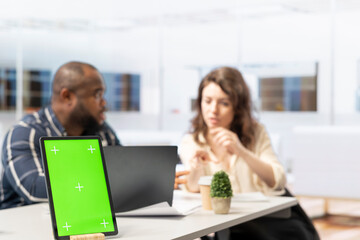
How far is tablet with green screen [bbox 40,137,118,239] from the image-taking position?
1422mm

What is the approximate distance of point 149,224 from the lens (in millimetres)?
1684

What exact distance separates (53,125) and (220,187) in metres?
0.94

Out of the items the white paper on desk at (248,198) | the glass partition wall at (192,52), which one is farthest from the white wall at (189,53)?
the white paper on desk at (248,198)

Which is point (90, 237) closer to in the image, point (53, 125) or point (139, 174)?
point (139, 174)

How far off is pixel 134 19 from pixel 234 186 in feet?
18.6

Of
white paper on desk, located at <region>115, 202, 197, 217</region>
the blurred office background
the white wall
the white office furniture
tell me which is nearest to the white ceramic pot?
white paper on desk, located at <region>115, 202, 197, 217</region>

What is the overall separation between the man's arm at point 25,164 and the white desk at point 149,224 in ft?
0.37

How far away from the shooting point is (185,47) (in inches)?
301

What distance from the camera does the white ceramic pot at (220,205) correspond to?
1888mm

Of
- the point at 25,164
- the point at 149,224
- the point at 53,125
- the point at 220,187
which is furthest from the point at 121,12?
the point at 149,224

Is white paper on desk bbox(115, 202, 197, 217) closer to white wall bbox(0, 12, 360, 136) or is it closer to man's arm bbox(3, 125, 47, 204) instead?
man's arm bbox(3, 125, 47, 204)

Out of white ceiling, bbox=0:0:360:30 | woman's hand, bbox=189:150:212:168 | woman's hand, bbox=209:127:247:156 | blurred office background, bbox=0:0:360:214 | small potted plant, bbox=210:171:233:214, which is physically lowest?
small potted plant, bbox=210:171:233:214

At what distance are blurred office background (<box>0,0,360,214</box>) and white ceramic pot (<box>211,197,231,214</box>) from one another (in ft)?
13.1

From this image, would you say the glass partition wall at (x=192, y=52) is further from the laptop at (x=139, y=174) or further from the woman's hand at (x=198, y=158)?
the laptop at (x=139, y=174)
